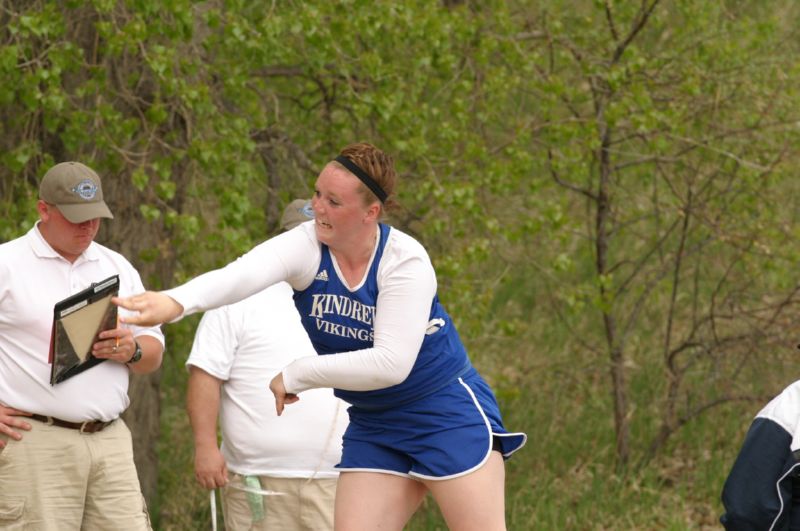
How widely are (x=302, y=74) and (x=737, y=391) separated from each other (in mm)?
3658

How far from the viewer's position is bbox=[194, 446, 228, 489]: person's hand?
4.88 metres

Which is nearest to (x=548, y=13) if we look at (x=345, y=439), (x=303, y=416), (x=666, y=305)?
(x=666, y=305)

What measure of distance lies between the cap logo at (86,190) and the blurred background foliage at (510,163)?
4.69 feet

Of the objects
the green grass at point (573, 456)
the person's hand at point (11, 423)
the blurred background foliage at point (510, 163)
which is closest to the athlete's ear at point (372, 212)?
the person's hand at point (11, 423)

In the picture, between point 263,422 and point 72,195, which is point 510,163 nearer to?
point 263,422

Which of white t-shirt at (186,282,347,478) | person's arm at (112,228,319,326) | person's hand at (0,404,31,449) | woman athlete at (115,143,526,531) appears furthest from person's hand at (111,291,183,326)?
white t-shirt at (186,282,347,478)

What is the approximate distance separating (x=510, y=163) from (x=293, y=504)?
10.5 ft

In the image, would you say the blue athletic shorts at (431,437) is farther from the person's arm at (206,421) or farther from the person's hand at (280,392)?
the person's arm at (206,421)

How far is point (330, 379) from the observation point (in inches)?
147

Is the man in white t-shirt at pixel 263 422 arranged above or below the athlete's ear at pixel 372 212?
below

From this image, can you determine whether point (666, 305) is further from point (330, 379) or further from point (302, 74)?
point (330, 379)

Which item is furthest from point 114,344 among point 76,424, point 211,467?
point 211,467

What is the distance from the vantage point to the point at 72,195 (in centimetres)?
441

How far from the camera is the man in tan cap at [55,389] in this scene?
14.5ft
